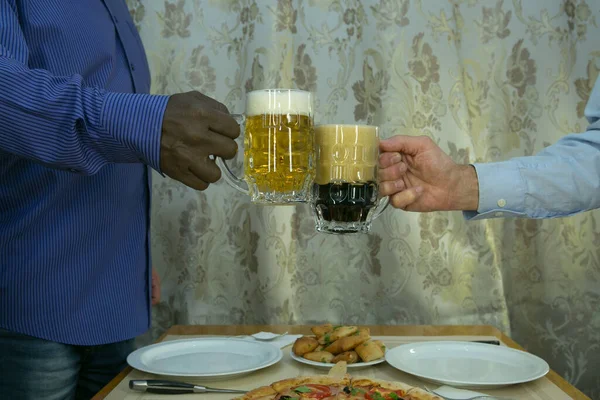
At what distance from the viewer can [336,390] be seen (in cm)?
112

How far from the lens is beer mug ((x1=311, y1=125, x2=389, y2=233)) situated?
3.99 ft

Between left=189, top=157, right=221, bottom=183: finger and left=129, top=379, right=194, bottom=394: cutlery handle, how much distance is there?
0.39 meters

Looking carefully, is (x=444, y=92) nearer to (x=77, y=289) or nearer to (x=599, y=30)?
(x=599, y=30)

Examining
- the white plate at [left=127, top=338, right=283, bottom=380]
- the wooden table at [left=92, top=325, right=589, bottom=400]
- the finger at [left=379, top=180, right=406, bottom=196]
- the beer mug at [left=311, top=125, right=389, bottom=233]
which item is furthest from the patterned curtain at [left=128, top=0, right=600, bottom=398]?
the beer mug at [left=311, top=125, right=389, bottom=233]

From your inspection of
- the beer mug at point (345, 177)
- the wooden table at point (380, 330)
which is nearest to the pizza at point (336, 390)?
the beer mug at point (345, 177)

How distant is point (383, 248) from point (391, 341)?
33.5 inches

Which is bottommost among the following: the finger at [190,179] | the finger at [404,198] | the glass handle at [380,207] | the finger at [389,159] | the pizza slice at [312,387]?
the pizza slice at [312,387]

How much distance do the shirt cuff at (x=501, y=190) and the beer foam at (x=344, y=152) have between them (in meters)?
0.58

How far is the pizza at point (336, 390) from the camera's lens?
1.08 meters

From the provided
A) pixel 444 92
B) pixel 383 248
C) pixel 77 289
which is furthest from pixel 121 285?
pixel 444 92

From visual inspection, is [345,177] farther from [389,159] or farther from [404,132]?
[404,132]

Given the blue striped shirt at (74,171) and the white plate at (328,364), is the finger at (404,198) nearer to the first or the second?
the white plate at (328,364)

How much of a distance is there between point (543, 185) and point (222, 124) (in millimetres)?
963

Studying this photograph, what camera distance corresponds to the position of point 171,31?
8.04ft
